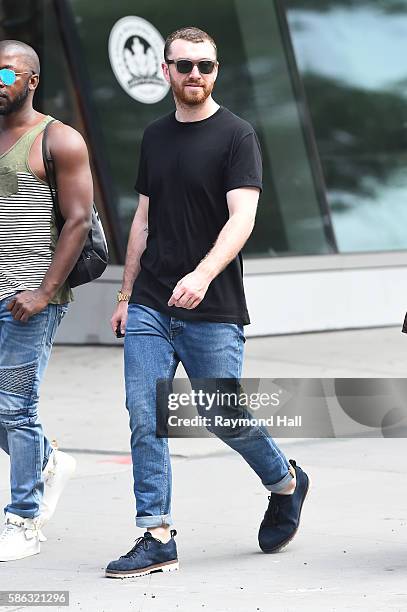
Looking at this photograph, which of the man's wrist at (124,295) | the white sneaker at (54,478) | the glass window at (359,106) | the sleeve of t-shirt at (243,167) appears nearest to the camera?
the sleeve of t-shirt at (243,167)

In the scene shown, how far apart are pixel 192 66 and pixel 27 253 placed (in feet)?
3.19

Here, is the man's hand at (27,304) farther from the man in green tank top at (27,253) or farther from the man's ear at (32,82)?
the man's ear at (32,82)

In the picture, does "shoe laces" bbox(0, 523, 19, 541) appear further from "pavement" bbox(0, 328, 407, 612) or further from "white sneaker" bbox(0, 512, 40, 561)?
"pavement" bbox(0, 328, 407, 612)

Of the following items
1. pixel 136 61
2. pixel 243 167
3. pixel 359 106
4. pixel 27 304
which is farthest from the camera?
pixel 359 106

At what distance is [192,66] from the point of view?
17.2 feet

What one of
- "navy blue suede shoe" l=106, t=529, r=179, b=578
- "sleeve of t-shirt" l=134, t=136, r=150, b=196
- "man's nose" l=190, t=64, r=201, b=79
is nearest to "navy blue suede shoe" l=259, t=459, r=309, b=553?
"navy blue suede shoe" l=106, t=529, r=179, b=578

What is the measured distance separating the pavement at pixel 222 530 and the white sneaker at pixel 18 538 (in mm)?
49

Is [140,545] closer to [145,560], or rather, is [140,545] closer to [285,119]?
[145,560]

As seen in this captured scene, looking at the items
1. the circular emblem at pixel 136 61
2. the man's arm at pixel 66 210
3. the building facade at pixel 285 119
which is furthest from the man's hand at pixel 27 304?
the circular emblem at pixel 136 61

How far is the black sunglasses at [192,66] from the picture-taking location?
524cm

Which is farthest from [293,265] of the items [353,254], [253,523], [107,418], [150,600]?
[150,600]

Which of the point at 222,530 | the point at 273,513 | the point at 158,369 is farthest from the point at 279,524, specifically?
the point at 158,369

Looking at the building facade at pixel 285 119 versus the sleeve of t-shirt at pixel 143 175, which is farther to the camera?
the building facade at pixel 285 119

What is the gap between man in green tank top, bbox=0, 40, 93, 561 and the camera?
5.52 metres
